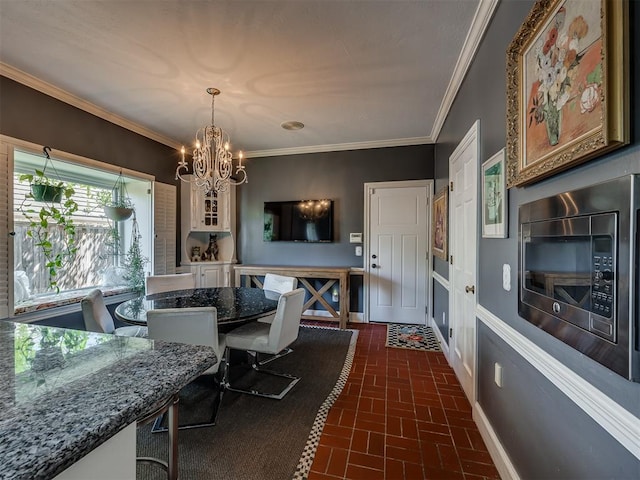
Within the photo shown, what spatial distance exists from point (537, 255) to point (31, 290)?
3.91m

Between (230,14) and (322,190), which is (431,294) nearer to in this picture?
(322,190)

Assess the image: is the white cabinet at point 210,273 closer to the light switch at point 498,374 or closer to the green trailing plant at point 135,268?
the green trailing plant at point 135,268

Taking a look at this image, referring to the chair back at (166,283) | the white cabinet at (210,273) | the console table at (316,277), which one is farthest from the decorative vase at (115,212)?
the console table at (316,277)

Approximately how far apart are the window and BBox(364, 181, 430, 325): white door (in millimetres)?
3048

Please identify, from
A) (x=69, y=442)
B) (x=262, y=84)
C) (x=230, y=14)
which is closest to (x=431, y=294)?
(x=262, y=84)

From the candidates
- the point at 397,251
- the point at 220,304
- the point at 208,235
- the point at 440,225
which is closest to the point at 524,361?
the point at 220,304

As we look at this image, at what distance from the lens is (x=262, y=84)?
2.60 metres

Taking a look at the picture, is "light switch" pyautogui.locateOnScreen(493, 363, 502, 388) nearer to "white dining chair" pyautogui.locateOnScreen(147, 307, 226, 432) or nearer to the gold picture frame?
the gold picture frame

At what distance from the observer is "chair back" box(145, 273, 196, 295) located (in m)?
3.07

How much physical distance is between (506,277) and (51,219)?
389 centimetres

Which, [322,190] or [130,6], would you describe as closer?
[130,6]

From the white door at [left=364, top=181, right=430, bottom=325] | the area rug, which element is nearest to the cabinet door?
the area rug

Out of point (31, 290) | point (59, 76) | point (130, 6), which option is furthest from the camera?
point (31, 290)

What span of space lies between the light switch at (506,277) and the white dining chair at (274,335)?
1387 mm
